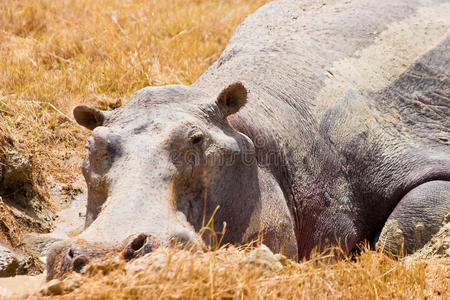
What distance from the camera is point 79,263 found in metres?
3.07

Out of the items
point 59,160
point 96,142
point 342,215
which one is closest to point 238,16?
point 59,160

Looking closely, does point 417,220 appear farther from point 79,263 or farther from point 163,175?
point 79,263

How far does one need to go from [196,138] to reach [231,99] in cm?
51

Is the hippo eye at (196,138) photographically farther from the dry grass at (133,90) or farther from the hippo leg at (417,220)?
the hippo leg at (417,220)

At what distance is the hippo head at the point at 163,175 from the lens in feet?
10.5

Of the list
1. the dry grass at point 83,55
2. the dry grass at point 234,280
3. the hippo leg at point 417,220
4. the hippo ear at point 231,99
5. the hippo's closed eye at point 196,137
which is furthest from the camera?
the dry grass at point 83,55

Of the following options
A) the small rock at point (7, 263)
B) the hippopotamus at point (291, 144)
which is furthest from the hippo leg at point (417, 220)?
the small rock at point (7, 263)

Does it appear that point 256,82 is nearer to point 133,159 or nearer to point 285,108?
point 285,108

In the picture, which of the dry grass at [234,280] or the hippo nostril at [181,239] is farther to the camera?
the hippo nostril at [181,239]

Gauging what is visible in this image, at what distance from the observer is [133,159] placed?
3.62m

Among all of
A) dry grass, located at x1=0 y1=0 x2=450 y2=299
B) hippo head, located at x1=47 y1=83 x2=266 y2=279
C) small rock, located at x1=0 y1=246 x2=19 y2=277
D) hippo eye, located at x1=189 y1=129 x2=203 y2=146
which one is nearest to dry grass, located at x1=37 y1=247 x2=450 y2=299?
dry grass, located at x1=0 y1=0 x2=450 y2=299

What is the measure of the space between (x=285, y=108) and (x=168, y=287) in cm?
230

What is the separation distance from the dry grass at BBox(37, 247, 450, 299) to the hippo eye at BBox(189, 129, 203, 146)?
2.15 ft

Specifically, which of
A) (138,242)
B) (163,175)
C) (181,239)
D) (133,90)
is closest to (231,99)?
(163,175)
